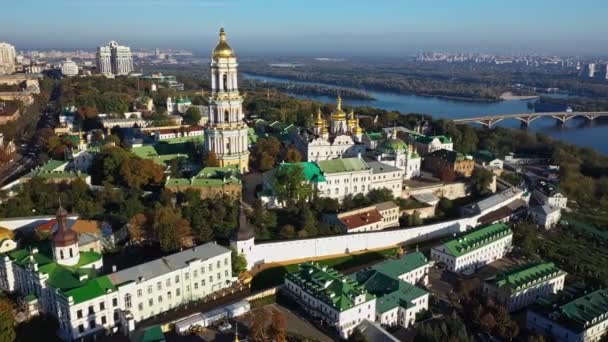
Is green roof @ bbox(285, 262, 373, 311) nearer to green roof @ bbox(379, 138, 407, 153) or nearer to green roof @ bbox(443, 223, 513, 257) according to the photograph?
green roof @ bbox(443, 223, 513, 257)

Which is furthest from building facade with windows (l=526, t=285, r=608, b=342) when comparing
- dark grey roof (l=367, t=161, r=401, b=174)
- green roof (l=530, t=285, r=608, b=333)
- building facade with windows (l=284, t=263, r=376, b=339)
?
dark grey roof (l=367, t=161, r=401, b=174)

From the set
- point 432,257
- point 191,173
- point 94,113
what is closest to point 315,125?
point 191,173

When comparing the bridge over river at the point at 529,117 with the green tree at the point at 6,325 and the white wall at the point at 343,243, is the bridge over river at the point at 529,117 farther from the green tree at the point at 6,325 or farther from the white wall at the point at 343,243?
the green tree at the point at 6,325

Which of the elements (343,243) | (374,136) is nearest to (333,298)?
(343,243)

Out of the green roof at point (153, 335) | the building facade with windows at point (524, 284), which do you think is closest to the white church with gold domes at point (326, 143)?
the building facade with windows at point (524, 284)

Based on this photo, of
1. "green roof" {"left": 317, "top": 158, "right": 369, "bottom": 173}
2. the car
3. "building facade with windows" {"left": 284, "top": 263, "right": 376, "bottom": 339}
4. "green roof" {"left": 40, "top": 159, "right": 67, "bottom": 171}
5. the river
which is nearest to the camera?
the car
